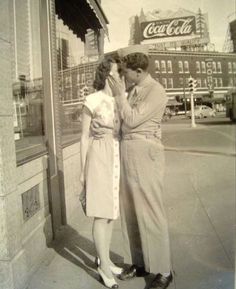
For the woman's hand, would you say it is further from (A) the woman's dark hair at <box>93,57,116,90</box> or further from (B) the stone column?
(B) the stone column

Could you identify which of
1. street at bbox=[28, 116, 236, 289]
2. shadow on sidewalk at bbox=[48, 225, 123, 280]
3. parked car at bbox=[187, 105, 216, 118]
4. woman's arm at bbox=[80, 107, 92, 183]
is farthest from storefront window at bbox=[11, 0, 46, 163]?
parked car at bbox=[187, 105, 216, 118]

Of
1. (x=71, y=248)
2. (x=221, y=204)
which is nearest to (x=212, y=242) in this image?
(x=221, y=204)

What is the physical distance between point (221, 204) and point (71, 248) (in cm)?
122

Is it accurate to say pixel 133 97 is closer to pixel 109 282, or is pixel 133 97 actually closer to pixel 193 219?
pixel 193 219

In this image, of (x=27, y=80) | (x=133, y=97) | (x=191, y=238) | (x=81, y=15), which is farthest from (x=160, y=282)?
(x=81, y=15)

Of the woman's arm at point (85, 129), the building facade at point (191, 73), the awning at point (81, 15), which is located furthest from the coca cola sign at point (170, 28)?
the woman's arm at point (85, 129)

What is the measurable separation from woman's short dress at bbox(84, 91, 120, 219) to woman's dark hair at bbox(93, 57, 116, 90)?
0.11 metres

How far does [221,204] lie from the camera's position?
289 cm

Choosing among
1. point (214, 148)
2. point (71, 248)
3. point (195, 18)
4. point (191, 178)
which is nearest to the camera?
point (195, 18)

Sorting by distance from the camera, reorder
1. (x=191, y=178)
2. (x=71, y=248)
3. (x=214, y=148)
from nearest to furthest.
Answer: (x=214, y=148), (x=191, y=178), (x=71, y=248)

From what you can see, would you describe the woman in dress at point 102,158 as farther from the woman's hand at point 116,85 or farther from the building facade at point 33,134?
the building facade at point 33,134

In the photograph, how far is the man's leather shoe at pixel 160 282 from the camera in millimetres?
2617

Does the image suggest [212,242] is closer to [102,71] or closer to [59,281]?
[59,281]

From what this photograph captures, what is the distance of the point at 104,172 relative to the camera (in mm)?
2549
